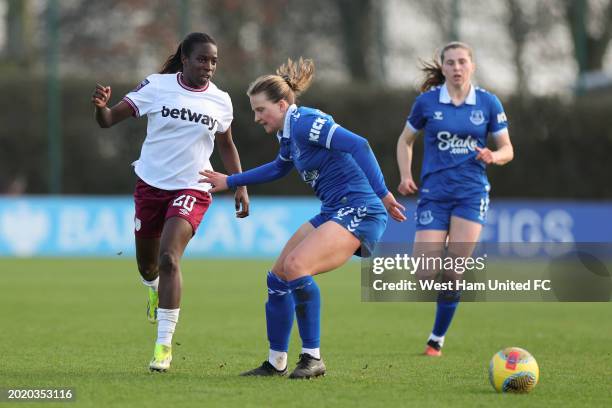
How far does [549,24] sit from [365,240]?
27.3m

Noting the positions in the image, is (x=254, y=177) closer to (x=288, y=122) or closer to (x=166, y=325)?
(x=288, y=122)

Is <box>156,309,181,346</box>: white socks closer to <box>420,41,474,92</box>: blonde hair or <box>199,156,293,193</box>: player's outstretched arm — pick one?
<box>199,156,293,193</box>: player's outstretched arm

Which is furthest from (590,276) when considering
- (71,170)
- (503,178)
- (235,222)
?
(71,170)

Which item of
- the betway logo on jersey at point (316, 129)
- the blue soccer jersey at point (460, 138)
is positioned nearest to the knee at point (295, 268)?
the betway logo on jersey at point (316, 129)

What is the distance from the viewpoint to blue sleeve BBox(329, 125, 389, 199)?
712cm

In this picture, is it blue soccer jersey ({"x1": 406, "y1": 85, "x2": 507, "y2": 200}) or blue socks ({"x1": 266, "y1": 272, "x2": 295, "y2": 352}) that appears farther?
blue soccer jersey ({"x1": 406, "y1": 85, "x2": 507, "y2": 200})

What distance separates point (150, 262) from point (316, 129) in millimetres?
2244

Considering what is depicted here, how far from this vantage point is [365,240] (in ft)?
24.5

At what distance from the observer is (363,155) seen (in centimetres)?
713

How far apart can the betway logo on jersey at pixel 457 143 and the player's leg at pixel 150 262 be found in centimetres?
253

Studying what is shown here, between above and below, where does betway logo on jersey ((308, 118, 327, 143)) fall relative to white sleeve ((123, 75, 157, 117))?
below

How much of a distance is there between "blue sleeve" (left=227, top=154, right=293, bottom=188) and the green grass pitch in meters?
1.31

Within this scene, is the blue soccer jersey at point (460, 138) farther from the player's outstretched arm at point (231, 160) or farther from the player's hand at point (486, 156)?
the player's outstretched arm at point (231, 160)

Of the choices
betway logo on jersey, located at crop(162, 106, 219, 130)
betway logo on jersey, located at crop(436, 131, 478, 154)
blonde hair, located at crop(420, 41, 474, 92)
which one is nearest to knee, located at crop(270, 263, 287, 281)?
betway logo on jersey, located at crop(162, 106, 219, 130)
